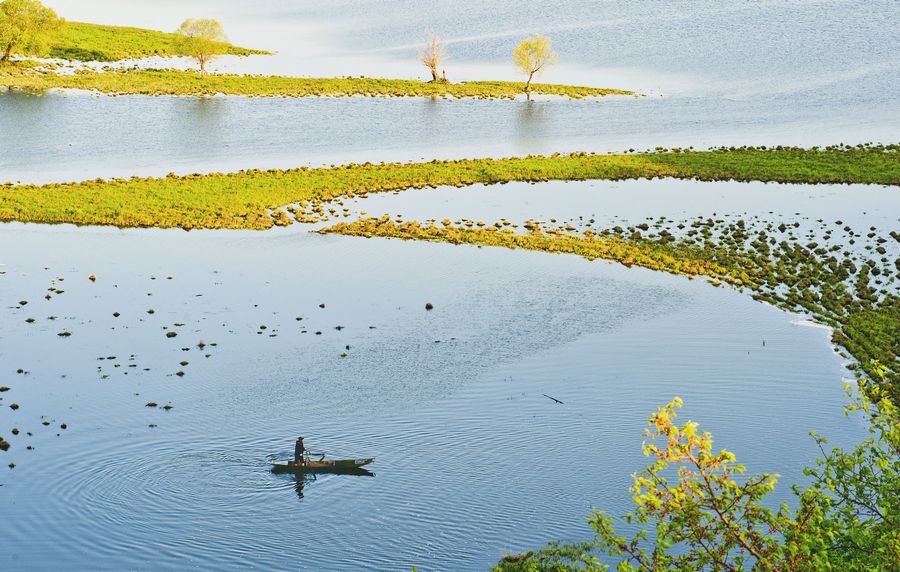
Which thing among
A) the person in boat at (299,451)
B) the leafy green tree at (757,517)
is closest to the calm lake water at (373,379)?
the person in boat at (299,451)

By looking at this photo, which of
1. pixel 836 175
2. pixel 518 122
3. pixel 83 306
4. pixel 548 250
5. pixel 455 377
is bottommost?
pixel 455 377

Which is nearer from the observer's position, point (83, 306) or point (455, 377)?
point (455, 377)

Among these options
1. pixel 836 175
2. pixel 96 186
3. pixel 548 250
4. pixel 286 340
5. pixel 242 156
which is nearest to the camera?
pixel 286 340

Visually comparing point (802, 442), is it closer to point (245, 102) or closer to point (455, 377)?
point (455, 377)

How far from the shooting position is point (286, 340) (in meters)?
47.4

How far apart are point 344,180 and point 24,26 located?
95.7 metres

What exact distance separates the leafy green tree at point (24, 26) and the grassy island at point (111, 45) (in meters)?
4.55

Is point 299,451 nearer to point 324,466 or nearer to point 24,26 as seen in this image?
point 324,466

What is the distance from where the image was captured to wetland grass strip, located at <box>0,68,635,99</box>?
471 feet

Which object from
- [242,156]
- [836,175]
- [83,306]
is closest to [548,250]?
[83,306]

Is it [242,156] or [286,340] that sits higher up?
[242,156]

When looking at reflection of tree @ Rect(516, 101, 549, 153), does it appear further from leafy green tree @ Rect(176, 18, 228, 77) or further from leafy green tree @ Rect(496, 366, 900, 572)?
leafy green tree @ Rect(496, 366, 900, 572)

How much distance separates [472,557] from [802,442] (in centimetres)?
1437

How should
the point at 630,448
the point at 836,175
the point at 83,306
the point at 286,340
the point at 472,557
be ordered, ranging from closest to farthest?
the point at 472,557 < the point at 630,448 < the point at 286,340 < the point at 83,306 < the point at 836,175
